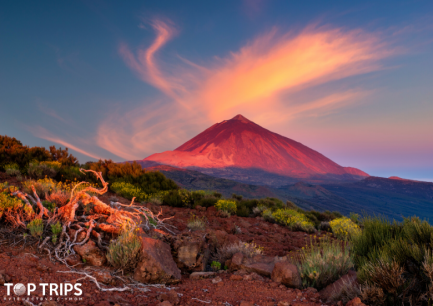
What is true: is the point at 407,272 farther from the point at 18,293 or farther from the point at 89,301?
the point at 18,293

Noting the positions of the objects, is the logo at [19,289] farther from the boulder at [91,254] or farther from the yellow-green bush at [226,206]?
the yellow-green bush at [226,206]

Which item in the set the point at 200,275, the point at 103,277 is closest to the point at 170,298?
the point at 103,277

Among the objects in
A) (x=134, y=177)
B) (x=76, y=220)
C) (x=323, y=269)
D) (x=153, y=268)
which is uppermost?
(x=134, y=177)

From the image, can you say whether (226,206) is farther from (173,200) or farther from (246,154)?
(246,154)

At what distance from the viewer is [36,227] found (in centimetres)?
398

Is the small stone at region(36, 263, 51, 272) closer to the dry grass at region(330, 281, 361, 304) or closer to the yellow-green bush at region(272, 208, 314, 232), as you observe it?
the dry grass at region(330, 281, 361, 304)

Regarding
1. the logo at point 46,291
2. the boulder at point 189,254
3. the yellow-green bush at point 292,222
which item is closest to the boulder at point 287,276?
the boulder at point 189,254

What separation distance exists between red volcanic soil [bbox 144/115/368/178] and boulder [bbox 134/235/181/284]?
351 ft

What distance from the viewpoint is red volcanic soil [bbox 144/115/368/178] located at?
11906 cm

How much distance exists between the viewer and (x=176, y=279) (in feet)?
12.8

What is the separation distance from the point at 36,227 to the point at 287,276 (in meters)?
4.32

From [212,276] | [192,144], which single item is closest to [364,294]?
[212,276]

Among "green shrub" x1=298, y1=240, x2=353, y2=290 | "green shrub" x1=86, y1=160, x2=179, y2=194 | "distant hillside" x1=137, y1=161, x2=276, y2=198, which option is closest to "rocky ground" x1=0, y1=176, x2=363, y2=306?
"green shrub" x1=298, y1=240, x2=353, y2=290

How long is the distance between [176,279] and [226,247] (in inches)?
69.1
